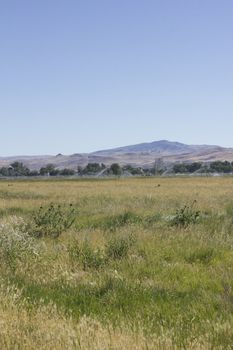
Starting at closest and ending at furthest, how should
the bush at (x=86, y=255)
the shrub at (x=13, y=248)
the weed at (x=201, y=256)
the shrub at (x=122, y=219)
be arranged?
the shrub at (x=13, y=248) → the bush at (x=86, y=255) → the weed at (x=201, y=256) → the shrub at (x=122, y=219)

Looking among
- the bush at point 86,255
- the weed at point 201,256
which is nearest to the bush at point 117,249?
the bush at point 86,255

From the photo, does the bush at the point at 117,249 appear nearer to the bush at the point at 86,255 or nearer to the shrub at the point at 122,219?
the bush at the point at 86,255

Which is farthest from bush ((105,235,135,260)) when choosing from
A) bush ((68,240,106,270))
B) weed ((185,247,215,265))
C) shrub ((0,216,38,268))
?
shrub ((0,216,38,268))

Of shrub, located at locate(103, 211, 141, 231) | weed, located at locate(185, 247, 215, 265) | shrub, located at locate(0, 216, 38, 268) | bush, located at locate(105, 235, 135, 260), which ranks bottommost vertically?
shrub, located at locate(103, 211, 141, 231)

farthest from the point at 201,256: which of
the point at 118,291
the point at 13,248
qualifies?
the point at 13,248

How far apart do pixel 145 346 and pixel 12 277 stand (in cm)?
409

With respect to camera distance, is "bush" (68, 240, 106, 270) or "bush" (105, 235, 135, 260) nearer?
"bush" (68, 240, 106, 270)

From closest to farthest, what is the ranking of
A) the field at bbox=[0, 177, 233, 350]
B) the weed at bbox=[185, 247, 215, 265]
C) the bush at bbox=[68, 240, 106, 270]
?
1. the field at bbox=[0, 177, 233, 350]
2. the bush at bbox=[68, 240, 106, 270]
3. the weed at bbox=[185, 247, 215, 265]

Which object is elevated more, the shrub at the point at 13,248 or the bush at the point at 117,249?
the shrub at the point at 13,248

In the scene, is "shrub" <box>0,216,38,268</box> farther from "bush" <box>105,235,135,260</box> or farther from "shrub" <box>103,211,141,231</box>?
"shrub" <box>103,211,141,231</box>

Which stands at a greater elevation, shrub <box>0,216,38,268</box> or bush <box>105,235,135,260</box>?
shrub <box>0,216,38,268</box>

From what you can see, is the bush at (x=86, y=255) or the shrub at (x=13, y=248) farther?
the bush at (x=86, y=255)

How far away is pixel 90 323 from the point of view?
554 cm

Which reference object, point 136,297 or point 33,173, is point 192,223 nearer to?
point 136,297
